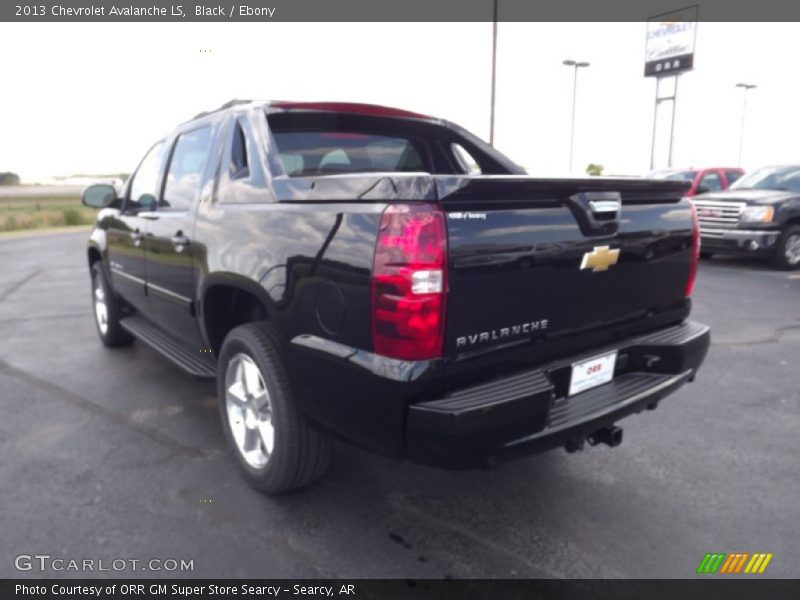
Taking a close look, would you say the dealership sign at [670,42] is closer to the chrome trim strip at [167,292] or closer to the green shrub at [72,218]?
the green shrub at [72,218]

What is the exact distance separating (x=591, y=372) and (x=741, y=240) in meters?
9.28

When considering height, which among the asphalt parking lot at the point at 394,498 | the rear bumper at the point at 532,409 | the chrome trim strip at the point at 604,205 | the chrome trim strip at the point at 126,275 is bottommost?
the asphalt parking lot at the point at 394,498

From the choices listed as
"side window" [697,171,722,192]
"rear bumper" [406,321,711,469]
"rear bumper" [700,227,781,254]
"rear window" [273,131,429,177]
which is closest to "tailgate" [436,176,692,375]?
"rear bumper" [406,321,711,469]

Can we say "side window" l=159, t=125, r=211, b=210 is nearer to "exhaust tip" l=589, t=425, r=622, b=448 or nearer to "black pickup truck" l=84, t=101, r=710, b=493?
"black pickup truck" l=84, t=101, r=710, b=493

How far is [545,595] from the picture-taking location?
2.35 metres

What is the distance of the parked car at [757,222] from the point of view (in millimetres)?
10305

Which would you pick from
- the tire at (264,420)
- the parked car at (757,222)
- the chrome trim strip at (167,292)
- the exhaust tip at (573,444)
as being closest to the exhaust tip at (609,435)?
the exhaust tip at (573,444)

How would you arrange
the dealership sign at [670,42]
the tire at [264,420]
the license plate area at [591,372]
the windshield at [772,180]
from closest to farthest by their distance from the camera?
the license plate area at [591,372] < the tire at [264,420] < the windshield at [772,180] < the dealership sign at [670,42]

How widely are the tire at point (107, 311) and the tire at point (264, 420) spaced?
2715 millimetres

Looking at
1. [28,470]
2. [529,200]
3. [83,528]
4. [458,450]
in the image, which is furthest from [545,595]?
[28,470]

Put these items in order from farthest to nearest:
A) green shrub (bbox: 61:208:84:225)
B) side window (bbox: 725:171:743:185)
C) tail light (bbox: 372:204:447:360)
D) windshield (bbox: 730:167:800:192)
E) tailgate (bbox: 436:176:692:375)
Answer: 1. green shrub (bbox: 61:208:84:225)
2. side window (bbox: 725:171:743:185)
3. windshield (bbox: 730:167:800:192)
4. tailgate (bbox: 436:176:692:375)
5. tail light (bbox: 372:204:447:360)

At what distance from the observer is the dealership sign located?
2745cm

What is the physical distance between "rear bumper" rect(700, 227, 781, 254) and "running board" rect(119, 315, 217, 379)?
9.74 meters

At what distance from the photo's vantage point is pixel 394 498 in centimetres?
308
